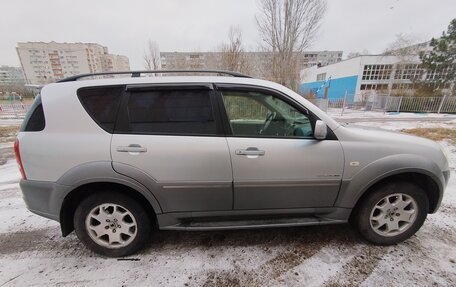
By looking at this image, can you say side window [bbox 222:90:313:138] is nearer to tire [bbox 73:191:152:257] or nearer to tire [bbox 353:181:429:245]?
tire [bbox 353:181:429:245]

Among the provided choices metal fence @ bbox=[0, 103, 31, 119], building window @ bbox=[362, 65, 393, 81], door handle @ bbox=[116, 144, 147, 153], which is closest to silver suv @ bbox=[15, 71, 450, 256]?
door handle @ bbox=[116, 144, 147, 153]

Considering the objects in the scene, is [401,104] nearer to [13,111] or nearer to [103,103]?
[103,103]

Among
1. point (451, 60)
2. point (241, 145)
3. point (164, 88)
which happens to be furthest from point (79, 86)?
point (451, 60)

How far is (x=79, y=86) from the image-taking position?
2014 mm

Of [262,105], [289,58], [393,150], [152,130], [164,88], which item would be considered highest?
[289,58]

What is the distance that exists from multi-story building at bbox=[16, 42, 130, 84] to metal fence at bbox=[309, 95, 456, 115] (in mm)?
54310

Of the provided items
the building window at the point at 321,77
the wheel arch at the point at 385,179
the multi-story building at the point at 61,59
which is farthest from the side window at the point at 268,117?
the multi-story building at the point at 61,59

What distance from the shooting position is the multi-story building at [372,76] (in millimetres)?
23281

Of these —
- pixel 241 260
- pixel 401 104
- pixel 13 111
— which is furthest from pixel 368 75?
pixel 13 111

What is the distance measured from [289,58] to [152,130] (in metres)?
14.7

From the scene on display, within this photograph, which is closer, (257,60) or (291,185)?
(291,185)

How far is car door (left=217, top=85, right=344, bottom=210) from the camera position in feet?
6.54

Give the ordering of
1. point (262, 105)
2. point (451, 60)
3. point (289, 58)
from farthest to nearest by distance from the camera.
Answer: point (451, 60), point (289, 58), point (262, 105)

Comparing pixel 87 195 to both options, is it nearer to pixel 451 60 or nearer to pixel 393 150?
pixel 393 150
